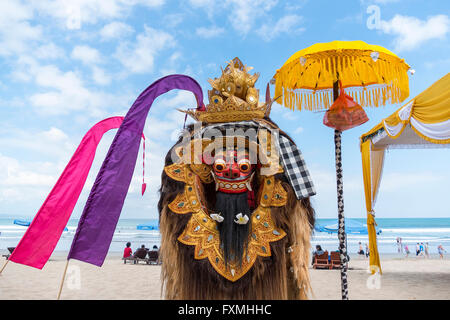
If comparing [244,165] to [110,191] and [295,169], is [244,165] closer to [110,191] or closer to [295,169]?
[295,169]

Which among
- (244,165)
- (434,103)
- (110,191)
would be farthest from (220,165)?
(434,103)

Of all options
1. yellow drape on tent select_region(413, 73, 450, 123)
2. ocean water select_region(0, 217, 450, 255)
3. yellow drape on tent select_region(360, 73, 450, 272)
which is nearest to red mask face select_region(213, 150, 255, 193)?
yellow drape on tent select_region(360, 73, 450, 272)

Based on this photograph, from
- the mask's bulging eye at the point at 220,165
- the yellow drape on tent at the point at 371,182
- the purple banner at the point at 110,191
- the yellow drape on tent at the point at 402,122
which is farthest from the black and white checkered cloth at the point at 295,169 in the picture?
the yellow drape on tent at the point at 371,182

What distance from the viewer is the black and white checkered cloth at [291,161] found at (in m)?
3.67

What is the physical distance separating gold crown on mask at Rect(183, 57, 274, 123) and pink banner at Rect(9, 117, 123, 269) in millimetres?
1610

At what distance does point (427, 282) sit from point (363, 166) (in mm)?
3420

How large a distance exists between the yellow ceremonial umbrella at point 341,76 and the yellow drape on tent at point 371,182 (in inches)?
186

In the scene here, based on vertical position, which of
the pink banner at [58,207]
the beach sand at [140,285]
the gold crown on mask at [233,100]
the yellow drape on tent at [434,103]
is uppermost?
the yellow drape on tent at [434,103]

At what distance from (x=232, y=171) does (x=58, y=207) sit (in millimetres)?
2371

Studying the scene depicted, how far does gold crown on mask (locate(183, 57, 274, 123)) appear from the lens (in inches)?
156

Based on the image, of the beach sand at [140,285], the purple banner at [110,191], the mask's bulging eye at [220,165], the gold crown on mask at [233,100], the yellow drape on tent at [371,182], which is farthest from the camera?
the yellow drape on tent at [371,182]

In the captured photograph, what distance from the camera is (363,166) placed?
372 inches

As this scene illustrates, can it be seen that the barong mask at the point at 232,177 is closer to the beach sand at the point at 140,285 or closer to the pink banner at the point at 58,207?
the pink banner at the point at 58,207

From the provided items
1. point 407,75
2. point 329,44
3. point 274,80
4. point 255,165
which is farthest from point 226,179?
point 407,75
